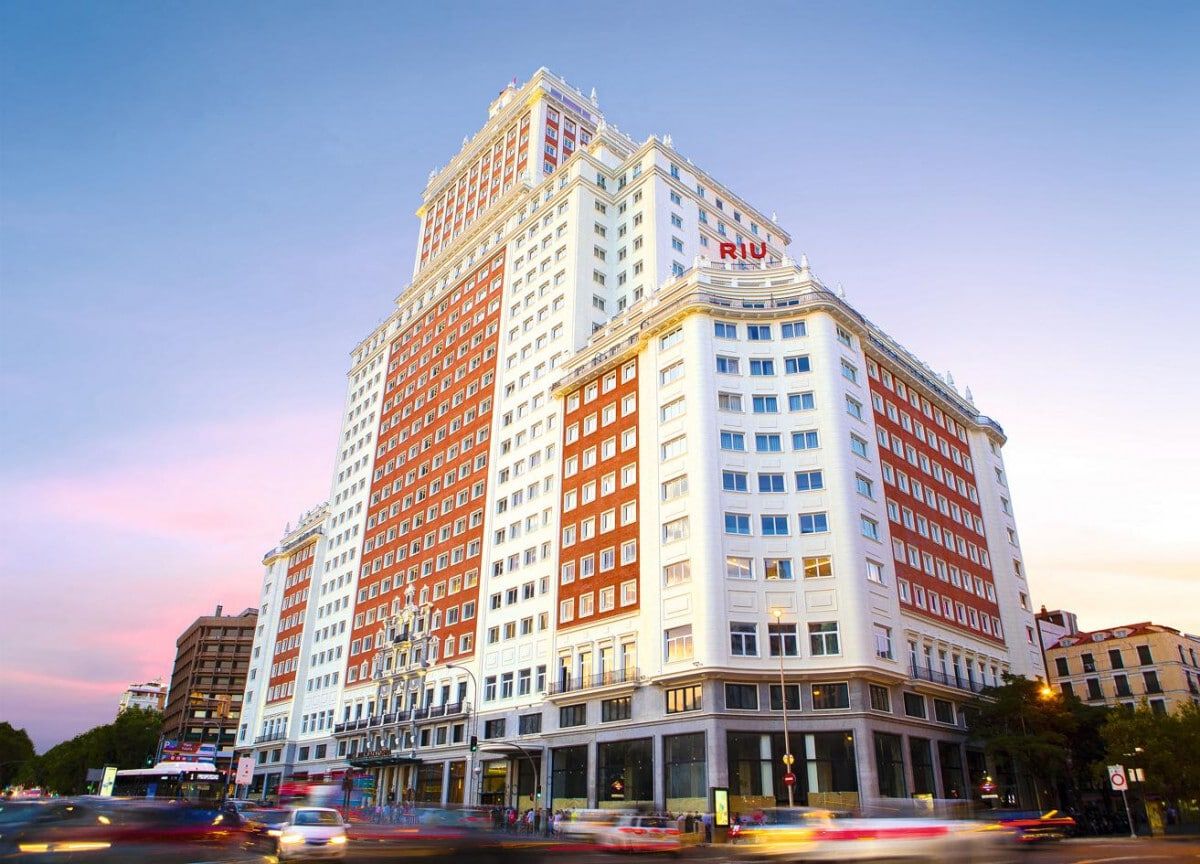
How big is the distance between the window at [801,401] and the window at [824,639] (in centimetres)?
1620

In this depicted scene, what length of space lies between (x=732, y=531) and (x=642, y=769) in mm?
17116

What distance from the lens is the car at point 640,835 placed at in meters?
33.1

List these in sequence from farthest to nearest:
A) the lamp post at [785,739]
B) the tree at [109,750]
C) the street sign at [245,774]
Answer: the tree at [109,750] → the street sign at [245,774] → the lamp post at [785,739]

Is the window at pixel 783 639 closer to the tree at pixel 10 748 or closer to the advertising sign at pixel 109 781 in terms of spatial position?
the advertising sign at pixel 109 781

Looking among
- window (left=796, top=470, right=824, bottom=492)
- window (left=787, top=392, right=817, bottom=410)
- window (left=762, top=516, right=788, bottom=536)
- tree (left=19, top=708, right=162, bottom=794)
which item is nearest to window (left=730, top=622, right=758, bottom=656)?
window (left=762, top=516, right=788, bottom=536)

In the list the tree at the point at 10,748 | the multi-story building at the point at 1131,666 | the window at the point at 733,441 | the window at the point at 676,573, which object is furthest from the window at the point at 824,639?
the tree at the point at 10,748

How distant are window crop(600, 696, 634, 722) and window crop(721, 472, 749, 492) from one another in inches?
648

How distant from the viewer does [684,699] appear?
55219mm

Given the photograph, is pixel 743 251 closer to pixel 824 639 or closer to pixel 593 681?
pixel 824 639

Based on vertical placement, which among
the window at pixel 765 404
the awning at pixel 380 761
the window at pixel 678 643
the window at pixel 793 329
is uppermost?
the window at pixel 793 329

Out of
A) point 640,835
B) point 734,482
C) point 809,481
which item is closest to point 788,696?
A: point 734,482

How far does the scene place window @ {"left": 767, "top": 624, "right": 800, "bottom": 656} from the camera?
5484 cm

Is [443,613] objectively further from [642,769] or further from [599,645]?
[642,769]

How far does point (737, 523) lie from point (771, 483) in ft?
13.5
